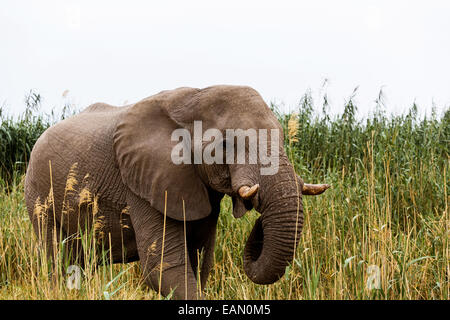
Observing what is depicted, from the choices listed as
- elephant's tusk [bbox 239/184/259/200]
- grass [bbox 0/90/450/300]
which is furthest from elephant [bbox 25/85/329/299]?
grass [bbox 0/90/450/300]

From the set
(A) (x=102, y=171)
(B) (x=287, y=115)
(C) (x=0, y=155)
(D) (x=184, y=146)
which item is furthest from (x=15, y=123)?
(D) (x=184, y=146)

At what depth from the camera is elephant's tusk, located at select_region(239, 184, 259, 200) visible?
320 cm

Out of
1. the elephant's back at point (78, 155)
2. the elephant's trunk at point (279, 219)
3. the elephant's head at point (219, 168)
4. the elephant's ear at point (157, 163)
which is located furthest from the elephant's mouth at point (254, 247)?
the elephant's back at point (78, 155)

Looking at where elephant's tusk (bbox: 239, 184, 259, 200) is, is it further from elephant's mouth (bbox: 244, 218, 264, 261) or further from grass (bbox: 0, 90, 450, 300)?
grass (bbox: 0, 90, 450, 300)

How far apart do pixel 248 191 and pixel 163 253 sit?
0.94 meters

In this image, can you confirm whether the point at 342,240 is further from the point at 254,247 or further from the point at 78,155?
the point at 78,155

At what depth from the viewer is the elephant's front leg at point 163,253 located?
145 inches

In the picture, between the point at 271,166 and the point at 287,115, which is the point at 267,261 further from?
the point at 287,115

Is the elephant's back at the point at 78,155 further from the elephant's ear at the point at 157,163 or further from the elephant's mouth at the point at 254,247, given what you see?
the elephant's mouth at the point at 254,247

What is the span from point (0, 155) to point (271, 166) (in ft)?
25.7

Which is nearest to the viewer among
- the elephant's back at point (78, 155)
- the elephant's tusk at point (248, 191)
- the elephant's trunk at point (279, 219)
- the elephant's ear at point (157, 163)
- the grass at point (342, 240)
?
the elephant's tusk at point (248, 191)

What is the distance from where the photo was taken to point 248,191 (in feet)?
10.6

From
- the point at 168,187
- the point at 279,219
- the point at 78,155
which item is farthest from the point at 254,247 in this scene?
the point at 78,155
